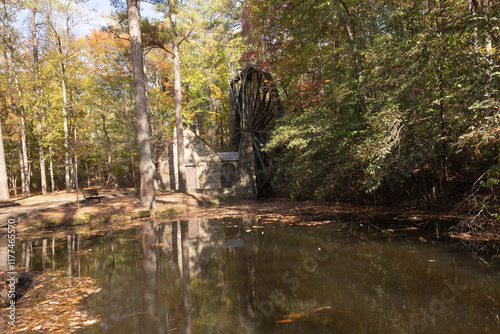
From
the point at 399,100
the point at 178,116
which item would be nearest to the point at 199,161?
the point at 178,116

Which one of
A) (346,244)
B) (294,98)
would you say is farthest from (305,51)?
(346,244)

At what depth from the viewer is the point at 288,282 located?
351 centimetres

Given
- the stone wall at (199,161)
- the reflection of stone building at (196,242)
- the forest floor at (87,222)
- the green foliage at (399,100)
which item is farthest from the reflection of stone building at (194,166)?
the reflection of stone building at (196,242)

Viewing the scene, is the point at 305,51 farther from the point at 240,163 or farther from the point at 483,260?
the point at 483,260

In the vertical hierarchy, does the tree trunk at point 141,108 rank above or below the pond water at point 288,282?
above

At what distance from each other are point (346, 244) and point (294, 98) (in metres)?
9.16

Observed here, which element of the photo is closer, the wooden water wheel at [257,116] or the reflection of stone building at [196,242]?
the reflection of stone building at [196,242]

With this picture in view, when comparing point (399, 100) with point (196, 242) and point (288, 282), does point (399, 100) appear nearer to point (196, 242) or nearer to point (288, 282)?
point (288, 282)

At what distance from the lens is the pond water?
8.39ft

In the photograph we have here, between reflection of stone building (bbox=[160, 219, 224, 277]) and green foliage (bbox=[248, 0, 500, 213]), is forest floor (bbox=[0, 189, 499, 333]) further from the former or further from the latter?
reflection of stone building (bbox=[160, 219, 224, 277])

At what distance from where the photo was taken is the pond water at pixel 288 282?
256cm

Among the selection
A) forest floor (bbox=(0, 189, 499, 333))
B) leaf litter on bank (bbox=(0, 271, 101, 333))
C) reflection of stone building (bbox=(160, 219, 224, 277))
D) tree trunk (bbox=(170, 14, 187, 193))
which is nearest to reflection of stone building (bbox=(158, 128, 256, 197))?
tree trunk (bbox=(170, 14, 187, 193))

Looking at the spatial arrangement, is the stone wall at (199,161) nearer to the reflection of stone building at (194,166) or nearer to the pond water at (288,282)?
the reflection of stone building at (194,166)

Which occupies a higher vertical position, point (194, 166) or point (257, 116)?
point (257, 116)
